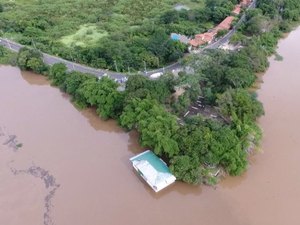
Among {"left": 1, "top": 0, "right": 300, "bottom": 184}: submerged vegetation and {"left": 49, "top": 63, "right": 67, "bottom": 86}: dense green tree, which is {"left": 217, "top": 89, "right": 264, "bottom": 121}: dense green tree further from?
{"left": 49, "top": 63, "right": 67, "bottom": 86}: dense green tree

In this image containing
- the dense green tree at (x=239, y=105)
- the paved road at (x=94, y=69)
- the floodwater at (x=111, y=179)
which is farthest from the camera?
the paved road at (x=94, y=69)

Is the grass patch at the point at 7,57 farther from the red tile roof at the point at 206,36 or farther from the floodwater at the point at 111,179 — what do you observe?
the red tile roof at the point at 206,36

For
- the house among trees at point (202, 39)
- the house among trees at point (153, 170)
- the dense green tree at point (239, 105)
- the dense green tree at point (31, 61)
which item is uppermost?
the dense green tree at point (239, 105)

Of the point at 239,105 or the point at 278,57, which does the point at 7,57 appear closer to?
the point at 239,105

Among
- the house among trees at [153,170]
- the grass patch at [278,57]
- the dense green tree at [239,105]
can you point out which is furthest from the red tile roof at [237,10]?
the house among trees at [153,170]

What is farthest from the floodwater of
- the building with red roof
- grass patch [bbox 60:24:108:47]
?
grass patch [bbox 60:24:108:47]

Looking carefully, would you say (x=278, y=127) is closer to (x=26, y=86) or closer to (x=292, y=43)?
(x=292, y=43)

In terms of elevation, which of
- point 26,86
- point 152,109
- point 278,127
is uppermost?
point 152,109

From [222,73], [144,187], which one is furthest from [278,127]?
[144,187]
